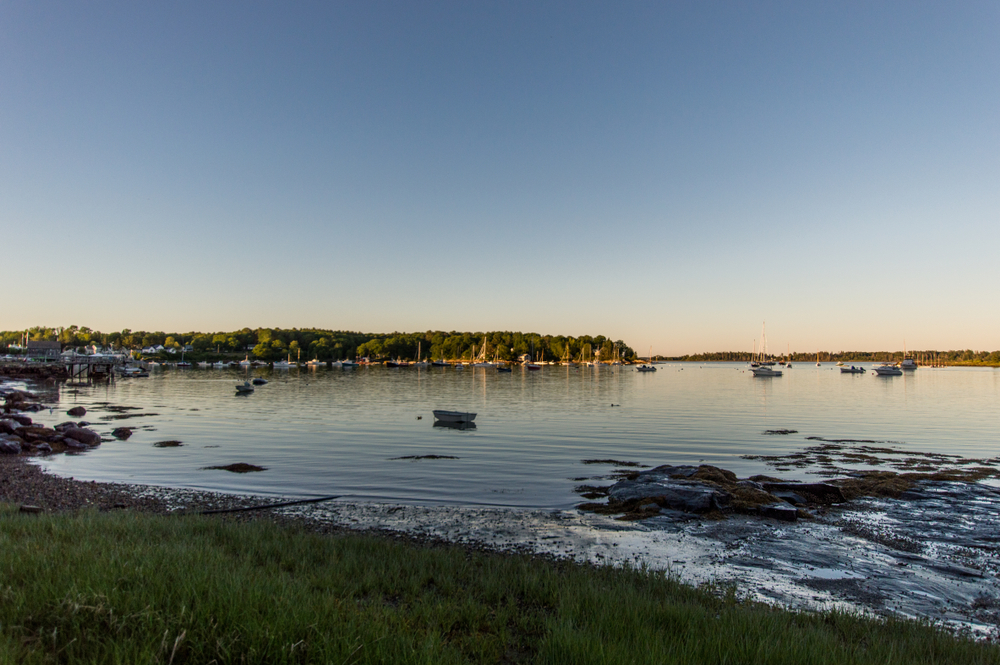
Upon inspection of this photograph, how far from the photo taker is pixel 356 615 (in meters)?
5.93

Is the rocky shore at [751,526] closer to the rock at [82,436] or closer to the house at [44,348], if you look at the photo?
the rock at [82,436]

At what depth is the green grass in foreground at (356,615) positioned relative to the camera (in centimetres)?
506

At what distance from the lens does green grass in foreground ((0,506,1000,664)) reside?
5059 mm

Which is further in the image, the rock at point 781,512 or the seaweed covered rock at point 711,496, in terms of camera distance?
the seaweed covered rock at point 711,496

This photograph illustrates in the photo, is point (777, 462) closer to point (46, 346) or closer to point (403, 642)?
point (403, 642)

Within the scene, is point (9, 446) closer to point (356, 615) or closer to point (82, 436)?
point (82, 436)

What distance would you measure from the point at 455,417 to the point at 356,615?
3486 cm

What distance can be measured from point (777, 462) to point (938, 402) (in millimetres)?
57852

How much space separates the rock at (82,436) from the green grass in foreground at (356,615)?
84.9 ft

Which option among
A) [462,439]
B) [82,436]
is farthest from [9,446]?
[462,439]

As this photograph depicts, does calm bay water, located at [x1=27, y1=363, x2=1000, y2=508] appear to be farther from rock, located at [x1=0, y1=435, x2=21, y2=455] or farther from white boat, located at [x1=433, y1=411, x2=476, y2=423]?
rock, located at [x1=0, y1=435, x2=21, y2=455]

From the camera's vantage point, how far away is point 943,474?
23.5 metres

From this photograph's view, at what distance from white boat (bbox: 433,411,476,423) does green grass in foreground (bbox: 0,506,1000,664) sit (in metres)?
30.5

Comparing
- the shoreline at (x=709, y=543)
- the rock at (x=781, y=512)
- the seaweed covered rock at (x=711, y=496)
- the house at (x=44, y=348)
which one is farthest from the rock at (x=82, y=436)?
the house at (x=44, y=348)
